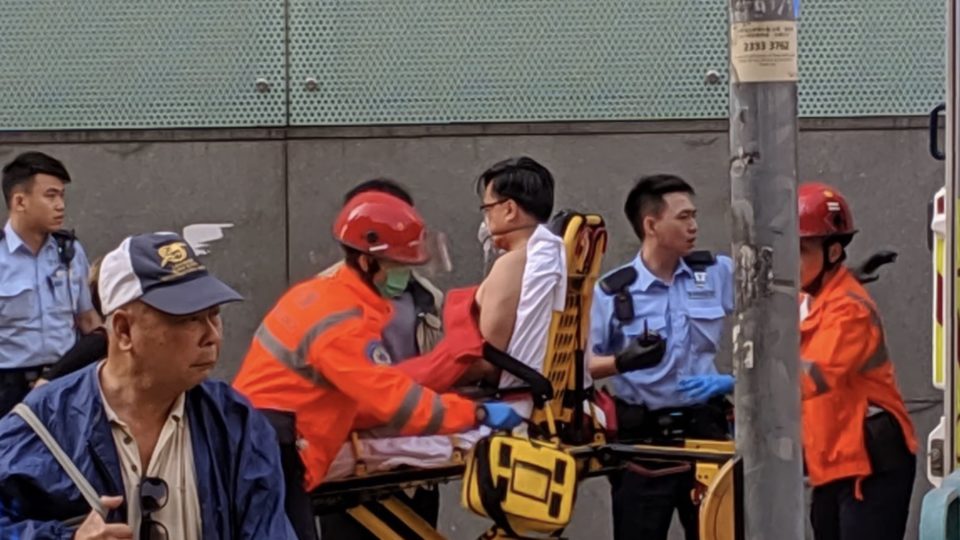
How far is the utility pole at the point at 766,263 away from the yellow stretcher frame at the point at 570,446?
1.14m

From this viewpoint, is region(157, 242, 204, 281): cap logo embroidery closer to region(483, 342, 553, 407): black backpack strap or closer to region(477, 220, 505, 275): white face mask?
region(483, 342, 553, 407): black backpack strap

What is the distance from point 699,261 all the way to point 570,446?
1.24 metres

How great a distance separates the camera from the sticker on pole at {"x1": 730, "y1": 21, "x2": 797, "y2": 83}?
16.5ft

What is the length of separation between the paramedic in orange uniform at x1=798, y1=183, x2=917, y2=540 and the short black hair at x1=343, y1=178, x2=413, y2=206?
2.04 m

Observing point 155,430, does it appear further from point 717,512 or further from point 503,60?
point 503,60

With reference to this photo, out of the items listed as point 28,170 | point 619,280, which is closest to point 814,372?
point 619,280

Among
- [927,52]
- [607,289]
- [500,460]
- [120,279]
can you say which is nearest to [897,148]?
[927,52]

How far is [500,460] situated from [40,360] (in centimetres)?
288

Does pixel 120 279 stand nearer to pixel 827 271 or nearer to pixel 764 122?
pixel 764 122

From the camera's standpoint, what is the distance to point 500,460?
6203mm

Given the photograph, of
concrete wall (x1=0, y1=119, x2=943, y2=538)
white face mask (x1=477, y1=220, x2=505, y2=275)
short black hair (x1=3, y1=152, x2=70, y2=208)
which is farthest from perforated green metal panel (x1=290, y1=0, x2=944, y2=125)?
short black hair (x1=3, y1=152, x2=70, y2=208)

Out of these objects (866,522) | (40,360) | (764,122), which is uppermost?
(764,122)

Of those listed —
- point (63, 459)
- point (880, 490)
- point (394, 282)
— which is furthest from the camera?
point (394, 282)

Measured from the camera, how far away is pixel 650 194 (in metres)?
7.54
